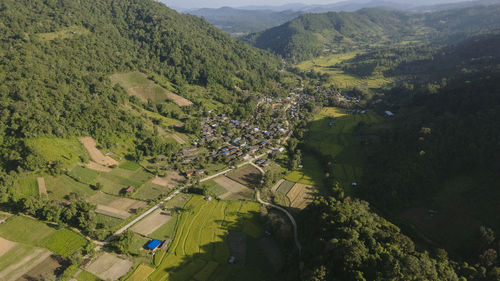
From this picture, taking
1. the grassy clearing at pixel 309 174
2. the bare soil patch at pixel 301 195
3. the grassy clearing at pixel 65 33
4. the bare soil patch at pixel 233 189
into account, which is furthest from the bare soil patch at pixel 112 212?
the grassy clearing at pixel 65 33

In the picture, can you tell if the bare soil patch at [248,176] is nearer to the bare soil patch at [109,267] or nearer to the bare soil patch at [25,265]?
the bare soil patch at [109,267]

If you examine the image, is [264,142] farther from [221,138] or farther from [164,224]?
[164,224]

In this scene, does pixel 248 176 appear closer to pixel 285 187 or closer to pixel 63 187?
pixel 285 187

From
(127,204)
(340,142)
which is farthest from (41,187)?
(340,142)

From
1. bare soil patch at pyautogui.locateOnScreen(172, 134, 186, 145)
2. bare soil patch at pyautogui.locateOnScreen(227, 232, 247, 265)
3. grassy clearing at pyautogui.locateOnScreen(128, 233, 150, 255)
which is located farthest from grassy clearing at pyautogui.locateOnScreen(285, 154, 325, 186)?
grassy clearing at pyautogui.locateOnScreen(128, 233, 150, 255)

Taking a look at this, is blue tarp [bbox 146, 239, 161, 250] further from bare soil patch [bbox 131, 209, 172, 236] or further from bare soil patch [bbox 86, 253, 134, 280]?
bare soil patch [bbox 86, 253, 134, 280]
